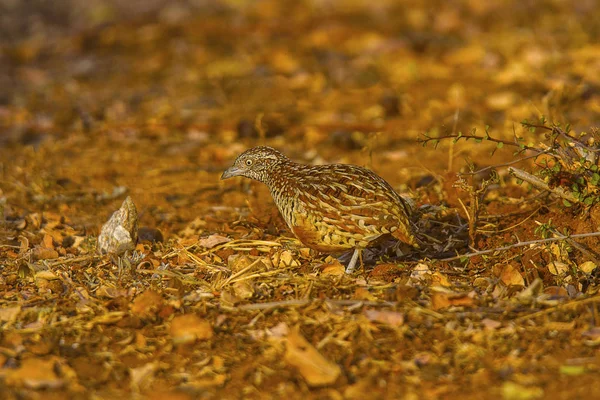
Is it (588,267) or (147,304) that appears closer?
(147,304)

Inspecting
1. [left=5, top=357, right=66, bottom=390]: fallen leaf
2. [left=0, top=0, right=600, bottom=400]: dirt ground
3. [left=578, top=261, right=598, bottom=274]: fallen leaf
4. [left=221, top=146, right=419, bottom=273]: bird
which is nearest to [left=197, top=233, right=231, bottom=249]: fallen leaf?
[left=0, top=0, right=600, bottom=400]: dirt ground

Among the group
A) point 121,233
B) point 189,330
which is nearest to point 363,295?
point 189,330

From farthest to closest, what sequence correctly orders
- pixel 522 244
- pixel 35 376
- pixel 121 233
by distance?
pixel 121 233, pixel 522 244, pixel 35 376

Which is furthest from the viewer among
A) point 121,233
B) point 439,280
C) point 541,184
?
point 121,233

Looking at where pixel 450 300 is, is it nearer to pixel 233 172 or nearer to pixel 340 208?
pixel 340 208

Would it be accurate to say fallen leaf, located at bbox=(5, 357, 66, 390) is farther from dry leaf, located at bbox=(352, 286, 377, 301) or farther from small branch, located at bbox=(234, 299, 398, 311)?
dry leaf, located at bbox=(352, 286, 377, 301)

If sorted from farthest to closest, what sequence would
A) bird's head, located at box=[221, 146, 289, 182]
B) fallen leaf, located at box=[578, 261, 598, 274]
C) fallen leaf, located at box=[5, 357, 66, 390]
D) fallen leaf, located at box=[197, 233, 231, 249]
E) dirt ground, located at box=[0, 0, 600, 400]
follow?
1. fallen leaf, located at box=[197, 233, 231, 249]
2. bird's head, located at box=[221, 146, 289, 182]
3. fallen leaf, located at box=[578, 261, 598, 274]
4. dirt ground, located at box=[0, 0, 600, 400]
5. fallen leaf, located at box=[5, 357, 66, 390]

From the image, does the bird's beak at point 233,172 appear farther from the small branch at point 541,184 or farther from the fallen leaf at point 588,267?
the fallen leaf at point 588,267

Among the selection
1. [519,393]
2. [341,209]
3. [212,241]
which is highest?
[341,209]
